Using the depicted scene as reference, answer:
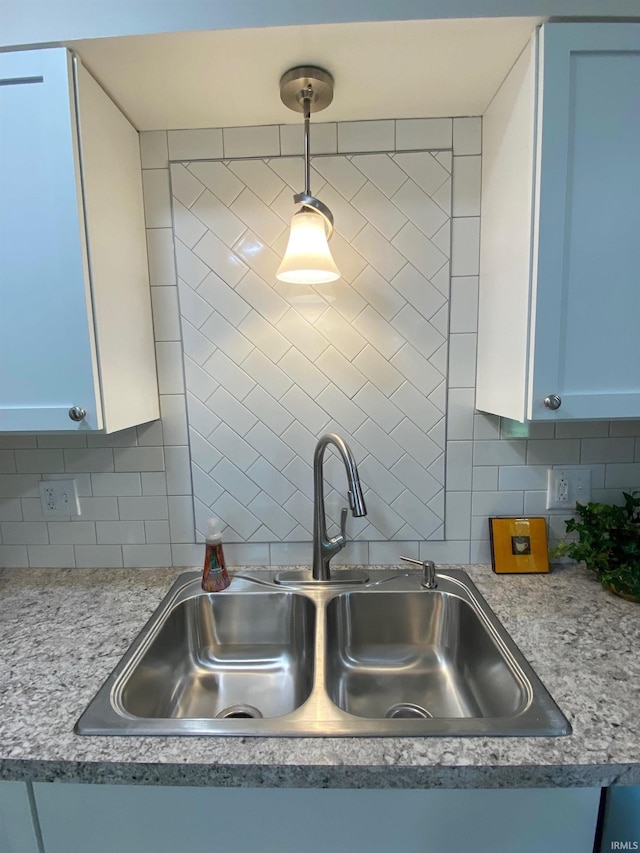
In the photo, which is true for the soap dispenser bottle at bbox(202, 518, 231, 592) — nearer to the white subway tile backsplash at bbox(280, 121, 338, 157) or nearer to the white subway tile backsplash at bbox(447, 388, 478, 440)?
the white subway tile backsplash at bbox(447, 388, 478, 440)

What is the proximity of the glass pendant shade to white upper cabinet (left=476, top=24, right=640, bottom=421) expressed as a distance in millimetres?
419

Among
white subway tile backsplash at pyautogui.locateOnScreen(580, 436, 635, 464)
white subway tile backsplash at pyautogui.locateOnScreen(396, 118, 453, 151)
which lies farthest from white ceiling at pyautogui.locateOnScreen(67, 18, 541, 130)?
white subway tile backsplash at pyautogui.locateOnScreen(580, 436, 635, 464)

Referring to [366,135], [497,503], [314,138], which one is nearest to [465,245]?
[366,135]

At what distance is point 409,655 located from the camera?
1.06 metres

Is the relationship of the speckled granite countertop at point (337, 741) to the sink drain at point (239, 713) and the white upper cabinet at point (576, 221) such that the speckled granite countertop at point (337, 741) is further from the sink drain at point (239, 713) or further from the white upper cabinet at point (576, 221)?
the white upper cabinet at point (576, 221)

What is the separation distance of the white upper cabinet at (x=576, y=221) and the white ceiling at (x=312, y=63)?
10cm

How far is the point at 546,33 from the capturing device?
0.76m

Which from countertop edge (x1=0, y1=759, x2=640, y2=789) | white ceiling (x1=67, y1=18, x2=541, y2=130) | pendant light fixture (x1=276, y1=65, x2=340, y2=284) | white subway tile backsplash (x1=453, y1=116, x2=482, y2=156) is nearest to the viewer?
countertop edge (x1=0, y1=759, x2=640, y2=789)

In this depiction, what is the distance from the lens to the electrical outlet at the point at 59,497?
3.89 feet

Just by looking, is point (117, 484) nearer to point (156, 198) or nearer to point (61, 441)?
point (61, 441)

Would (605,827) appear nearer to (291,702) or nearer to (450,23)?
(291,702)

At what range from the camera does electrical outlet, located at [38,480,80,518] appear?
1187 mm

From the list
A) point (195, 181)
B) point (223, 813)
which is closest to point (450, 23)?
point (195, 181)

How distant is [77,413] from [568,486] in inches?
49.6
